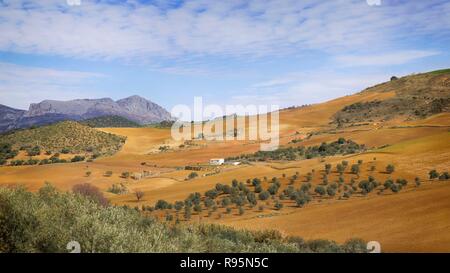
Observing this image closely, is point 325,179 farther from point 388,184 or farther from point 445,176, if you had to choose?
point 445,176

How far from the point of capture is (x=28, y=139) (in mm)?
66938

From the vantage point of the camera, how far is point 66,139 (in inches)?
2665

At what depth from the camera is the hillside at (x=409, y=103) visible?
247ft

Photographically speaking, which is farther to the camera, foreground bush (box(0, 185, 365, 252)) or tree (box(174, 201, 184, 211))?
tree (box(174, 201, 184, 211))

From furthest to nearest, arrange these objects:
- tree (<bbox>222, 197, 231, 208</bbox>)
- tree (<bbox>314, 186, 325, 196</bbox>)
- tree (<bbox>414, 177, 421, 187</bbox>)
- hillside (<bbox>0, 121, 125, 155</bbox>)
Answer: hillside (<bbox>0, 121, 125, 155</bbox>), tree (<bbox>314, 186, 325, 196</bbox>), tree (<bbox>222, 197, 231, 208</bbox>), tree (<bbox>414, 177, 421, 187</bbox>)

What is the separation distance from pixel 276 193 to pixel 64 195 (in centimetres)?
1625

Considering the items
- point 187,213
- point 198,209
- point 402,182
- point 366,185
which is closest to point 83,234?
point 187,213

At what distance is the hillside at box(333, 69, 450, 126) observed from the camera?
75.2 m

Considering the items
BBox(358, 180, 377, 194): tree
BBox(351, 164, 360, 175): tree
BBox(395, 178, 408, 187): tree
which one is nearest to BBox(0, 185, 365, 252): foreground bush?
BBox(358, 180, 377, 194): tree

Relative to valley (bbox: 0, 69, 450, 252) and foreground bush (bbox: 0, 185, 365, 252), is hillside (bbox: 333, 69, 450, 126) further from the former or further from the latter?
foreground bush (bbox: 0, 185, 365, 252)

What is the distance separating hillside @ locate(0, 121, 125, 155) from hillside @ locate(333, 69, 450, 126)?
4518cm

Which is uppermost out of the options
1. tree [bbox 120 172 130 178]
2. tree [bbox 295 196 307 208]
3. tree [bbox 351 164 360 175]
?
tree [bbox 351 164 360 175]
